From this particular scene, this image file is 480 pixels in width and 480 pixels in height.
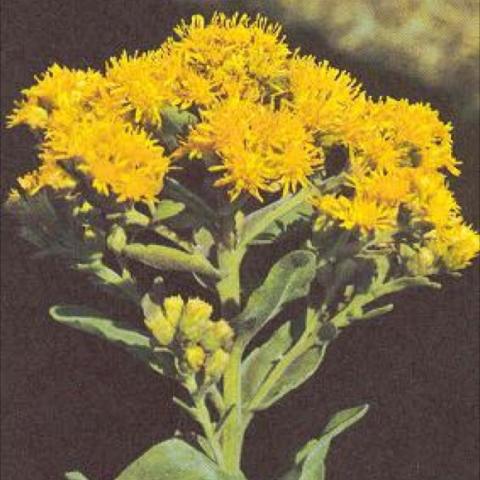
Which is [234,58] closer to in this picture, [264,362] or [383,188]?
[383,188]

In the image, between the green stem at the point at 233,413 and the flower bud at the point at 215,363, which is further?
the green stem at the point at 233,413

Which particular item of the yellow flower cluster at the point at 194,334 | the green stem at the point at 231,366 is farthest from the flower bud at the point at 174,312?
the green stem at the point at 231,366

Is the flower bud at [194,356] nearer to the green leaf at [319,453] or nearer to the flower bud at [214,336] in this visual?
the flower bud at [214,336]

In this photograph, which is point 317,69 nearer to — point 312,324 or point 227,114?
point 227,114

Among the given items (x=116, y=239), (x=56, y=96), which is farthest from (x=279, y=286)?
(x=56, y=96)

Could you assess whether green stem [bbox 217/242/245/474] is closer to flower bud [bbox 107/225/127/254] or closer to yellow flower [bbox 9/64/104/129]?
flower bud [bbox 107/225/127/254]

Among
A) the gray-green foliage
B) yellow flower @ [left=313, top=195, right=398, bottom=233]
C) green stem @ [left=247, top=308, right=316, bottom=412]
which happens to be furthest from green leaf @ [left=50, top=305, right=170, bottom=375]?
yellow flower @ [left=313, top=195, right=398, bottom=233]

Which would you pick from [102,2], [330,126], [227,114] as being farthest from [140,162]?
[102,2]
